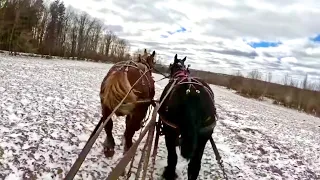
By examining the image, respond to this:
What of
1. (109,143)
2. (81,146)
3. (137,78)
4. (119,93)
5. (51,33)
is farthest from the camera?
(51,33)

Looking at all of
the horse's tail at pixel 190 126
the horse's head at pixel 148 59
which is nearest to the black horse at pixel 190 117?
the horse's tail at pixel 190 126

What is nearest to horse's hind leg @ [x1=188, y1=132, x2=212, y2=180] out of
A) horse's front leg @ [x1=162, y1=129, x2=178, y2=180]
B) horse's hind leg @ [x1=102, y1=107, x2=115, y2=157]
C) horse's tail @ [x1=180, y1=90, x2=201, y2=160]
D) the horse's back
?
horse's tail @ [x1=180, y1=90, x2=201, y2=160]

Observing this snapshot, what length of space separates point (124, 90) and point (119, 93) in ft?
0.30

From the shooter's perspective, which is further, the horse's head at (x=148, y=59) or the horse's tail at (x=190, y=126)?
the horse's head at (x=148, y=59)

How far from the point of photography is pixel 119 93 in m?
5.14

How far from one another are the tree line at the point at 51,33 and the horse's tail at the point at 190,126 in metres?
42.1

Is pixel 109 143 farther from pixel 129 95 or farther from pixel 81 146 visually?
pixel 129 95

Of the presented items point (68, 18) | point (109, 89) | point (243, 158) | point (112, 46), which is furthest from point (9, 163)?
point (112, 46)

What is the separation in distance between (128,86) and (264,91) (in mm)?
36856

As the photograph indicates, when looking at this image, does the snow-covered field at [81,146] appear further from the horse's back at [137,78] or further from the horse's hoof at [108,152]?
the horse's back at [137,78]

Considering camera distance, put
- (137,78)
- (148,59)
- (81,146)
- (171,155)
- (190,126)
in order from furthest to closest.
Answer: (148,59) → (81,146) → (137,78) → (171,155) → (190,126)

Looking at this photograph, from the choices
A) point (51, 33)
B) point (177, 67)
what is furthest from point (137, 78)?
point (51, 33)

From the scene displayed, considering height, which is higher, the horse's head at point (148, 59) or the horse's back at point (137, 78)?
the horse's head at point (148, 59)

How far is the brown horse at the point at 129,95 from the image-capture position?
519cm
